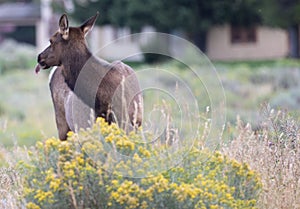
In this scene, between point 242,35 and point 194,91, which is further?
point 242,35

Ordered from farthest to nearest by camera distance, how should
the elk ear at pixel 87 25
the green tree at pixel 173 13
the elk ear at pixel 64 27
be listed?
the green tree at pixel 173 13 → the elk ear at pixel 87 25 → the elk ear at pixel 64 27

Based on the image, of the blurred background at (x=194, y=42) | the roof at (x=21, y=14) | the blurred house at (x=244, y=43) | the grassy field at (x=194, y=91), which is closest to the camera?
the grassy field at (x=194, y=91)

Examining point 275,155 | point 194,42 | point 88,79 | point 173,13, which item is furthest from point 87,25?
point 194,42

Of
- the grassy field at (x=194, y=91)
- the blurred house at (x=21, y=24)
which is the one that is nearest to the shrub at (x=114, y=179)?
the grassy field at (x=194, y=91)

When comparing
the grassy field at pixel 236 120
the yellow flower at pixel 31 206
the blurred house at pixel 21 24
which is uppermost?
the yellow flower at pixel 31 206

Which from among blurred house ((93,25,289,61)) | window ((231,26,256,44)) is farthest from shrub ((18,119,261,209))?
window ((231,26,256,44))

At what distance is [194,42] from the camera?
35562 mm

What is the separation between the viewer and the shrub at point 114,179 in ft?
15.4

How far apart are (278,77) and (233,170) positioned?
636 inches

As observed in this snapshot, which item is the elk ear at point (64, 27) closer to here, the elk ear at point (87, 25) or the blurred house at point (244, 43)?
the elk ear at point (87, 25)

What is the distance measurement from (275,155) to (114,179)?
1582mm

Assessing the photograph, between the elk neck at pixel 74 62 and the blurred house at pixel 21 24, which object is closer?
the elk neck at pixel 74 62

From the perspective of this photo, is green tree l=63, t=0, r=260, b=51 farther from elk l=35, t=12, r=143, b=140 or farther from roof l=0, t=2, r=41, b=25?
elk l=35, t=12, r=143, b=140

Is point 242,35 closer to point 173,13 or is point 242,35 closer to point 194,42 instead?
point 194,42
